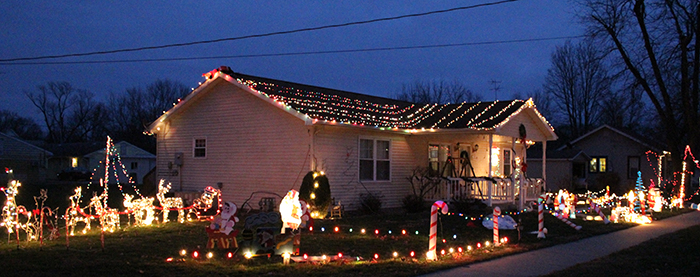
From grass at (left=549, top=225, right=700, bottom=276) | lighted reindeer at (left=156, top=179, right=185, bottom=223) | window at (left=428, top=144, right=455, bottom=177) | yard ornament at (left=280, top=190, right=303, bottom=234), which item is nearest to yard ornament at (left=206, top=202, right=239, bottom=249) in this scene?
yard ornament at (left=280, top=190, right=303, bottom=234)

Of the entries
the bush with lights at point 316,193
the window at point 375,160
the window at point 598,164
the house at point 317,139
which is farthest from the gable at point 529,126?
the window at point 598,164

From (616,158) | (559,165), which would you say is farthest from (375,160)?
(616,158)

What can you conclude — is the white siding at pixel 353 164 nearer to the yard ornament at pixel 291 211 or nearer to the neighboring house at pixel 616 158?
the yard ornament at pixel 291 211

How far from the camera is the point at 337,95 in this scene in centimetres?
2092

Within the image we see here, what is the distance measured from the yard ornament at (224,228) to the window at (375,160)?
8291 mm

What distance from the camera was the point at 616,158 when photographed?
37719 millimetres

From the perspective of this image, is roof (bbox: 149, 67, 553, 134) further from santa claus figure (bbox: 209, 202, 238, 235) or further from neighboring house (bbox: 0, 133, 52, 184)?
neighboring house (bbox: 0, 133, 52, 184)

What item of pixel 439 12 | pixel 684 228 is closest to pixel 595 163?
pixel 684 228

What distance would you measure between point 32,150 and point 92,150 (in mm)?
6006

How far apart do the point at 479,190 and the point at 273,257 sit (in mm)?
10133

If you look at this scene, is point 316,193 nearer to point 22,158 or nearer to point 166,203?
point 166,203

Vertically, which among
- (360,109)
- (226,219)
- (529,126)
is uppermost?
(360,109)

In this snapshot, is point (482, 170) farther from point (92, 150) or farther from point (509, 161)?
point (92, 150)

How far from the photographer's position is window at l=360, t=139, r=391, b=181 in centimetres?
1830
